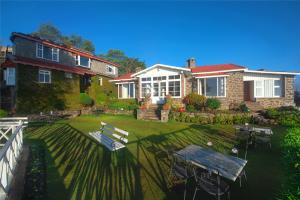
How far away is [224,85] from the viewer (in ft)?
63.3

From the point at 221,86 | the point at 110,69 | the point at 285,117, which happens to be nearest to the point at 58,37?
the point at 110,69

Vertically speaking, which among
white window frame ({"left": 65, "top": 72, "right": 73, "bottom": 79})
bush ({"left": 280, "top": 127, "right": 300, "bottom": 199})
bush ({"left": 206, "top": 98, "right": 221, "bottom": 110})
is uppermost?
white window frame ({"left": 65, "top": 72, "right": 73, "bottom": 79})

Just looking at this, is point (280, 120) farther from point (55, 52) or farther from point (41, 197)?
point (55, 52)

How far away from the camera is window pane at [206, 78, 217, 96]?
846 inches

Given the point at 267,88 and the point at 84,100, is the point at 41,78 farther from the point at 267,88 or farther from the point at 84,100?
the point at 267,88

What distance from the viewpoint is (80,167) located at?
5895mm

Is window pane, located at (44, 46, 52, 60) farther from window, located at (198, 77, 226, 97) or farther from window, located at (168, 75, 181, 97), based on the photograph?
window, located at (198, 77, 226, 97)

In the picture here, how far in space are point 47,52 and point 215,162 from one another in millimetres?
24798

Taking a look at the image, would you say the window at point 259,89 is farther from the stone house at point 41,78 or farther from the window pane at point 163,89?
the stone house at point 41,78

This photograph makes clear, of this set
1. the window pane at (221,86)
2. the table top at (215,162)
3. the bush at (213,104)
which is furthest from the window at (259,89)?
the table top at (215,162)

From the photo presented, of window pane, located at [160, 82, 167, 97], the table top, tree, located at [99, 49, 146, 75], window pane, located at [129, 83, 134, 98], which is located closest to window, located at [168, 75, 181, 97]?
window pane, located at [160, 82, 167, 97]

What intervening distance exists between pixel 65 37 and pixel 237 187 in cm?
7193

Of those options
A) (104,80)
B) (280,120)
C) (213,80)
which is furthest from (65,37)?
(280,120)

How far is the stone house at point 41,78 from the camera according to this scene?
61.1ft
